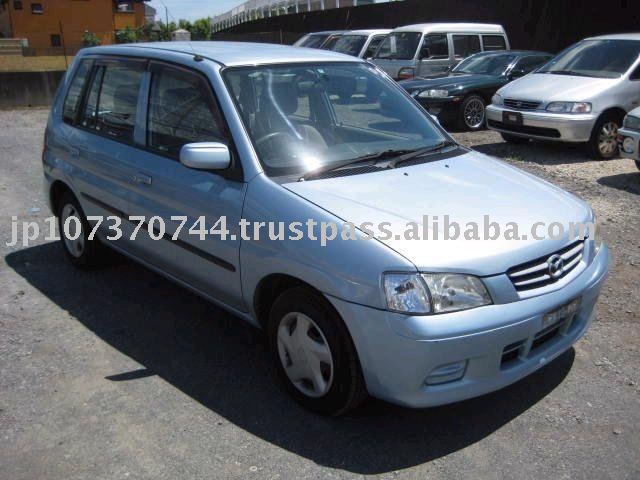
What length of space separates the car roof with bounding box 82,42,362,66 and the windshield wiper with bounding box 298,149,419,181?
0.85 metres

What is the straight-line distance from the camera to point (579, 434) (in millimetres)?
3303

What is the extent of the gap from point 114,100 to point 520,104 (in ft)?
22.2

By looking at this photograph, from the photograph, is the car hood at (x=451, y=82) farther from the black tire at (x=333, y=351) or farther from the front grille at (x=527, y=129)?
the black tire at (x=333, y=351)

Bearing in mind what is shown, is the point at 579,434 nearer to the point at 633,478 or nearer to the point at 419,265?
the point at 633,478

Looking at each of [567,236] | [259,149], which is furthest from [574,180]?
[259,149]

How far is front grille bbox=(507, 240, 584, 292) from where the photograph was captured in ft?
10.3

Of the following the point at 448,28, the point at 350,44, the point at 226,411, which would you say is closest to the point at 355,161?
the point at 226,411

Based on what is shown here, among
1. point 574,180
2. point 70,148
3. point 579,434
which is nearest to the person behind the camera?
point 579,434

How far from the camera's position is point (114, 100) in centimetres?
486

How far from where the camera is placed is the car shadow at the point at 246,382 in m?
3.25

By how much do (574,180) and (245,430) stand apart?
20.5 ft

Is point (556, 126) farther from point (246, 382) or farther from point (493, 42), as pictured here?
point (493, 42)

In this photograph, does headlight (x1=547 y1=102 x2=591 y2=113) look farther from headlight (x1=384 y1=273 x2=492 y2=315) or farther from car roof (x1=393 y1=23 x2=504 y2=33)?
headlight (x1=384 y1=273 x2=492 y2=315)

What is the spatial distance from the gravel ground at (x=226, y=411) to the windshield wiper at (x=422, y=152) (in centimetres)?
143
